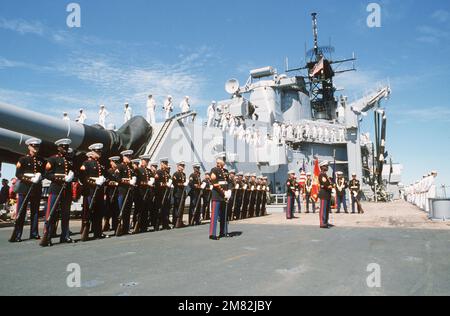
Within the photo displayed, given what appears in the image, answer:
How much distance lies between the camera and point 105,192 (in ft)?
20.8

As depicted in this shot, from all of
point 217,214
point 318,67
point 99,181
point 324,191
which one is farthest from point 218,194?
point 318,67

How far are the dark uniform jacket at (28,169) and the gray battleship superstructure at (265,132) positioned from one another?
61 centimetres

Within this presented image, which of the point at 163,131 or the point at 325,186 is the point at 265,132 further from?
the point at 325,186

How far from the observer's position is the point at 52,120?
6.55m

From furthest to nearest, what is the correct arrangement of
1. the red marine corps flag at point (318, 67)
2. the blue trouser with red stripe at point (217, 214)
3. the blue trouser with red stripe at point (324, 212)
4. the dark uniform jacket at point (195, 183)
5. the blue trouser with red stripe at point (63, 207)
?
the red marine corps flag at point (318, 67) < the dark uniform jacket at point (195, 183) < the blue trouser with red stripe at point (324, 212) < the blue trouser with red stripe at point (217, 214) < the blue trouser with red stripe at point (63, 207)

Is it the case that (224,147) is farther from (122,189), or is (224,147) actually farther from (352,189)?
(122,189)

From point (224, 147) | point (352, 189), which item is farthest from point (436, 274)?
point (224, 147)

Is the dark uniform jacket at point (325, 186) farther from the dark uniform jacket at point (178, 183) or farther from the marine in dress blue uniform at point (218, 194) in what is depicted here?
the dark uniform jacket at point (178, 183)

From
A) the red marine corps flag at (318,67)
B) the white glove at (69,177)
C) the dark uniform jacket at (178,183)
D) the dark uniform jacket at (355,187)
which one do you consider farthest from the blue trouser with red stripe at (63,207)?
the red marine corps flag at (318,67)

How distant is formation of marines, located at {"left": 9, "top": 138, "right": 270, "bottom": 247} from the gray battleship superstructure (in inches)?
33.5

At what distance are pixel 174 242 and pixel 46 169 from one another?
7.65 feet

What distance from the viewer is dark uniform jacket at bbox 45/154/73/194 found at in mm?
5266

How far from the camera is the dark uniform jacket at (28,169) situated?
5492 millimetres

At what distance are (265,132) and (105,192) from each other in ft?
56.2
